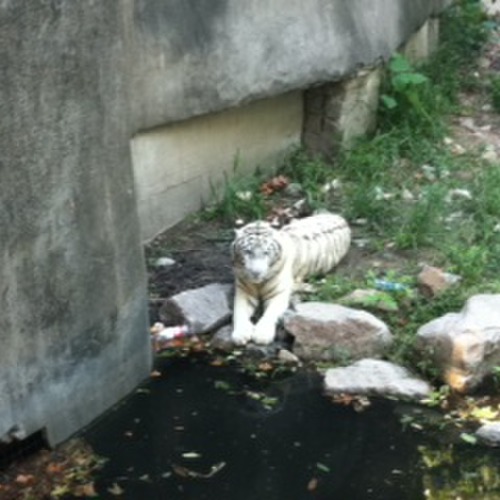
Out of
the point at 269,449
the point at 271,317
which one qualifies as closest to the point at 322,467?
the point at 269,449

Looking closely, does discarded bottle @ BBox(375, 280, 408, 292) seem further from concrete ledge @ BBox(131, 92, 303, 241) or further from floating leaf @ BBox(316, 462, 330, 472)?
floating leaf @ BBox(316, 462, 330, 472)

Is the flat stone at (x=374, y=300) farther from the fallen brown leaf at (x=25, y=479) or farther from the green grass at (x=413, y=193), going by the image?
the fallen brown leaf at (x=25, y=479)

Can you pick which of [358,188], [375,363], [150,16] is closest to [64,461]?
[375,363]

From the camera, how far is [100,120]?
5680 millimetres

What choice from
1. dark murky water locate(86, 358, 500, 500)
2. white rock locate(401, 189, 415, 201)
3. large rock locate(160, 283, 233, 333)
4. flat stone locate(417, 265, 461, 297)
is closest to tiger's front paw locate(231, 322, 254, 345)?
large rock locate(160, 283, 233, 333)

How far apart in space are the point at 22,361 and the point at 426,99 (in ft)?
17.1

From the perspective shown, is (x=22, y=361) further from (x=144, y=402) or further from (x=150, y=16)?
(x=150, y=16)

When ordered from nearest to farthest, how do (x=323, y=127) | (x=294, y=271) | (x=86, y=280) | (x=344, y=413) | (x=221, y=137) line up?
(x=86, y=280) → (x=344, y=413) → (x=294, y=271) → (x=221, y=137) → (x=323, y=127)

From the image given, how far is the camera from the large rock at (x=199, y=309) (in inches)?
275

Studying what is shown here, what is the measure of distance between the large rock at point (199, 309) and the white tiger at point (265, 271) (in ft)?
0.33

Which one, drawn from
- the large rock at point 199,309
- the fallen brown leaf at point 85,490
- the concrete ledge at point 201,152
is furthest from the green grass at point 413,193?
the fallen brown leaf at point 85,490

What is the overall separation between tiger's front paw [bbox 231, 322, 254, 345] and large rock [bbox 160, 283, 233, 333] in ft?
0.61

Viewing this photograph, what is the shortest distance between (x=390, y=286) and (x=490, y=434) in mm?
1518

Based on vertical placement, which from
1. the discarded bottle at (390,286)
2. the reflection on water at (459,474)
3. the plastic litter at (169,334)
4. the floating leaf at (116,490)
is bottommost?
the reflection on water at (459,474)
